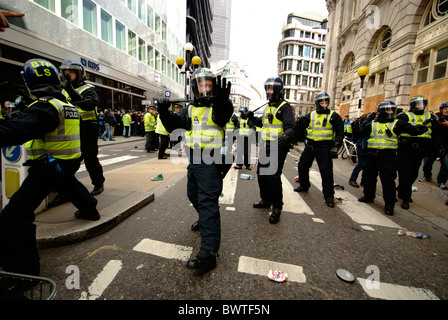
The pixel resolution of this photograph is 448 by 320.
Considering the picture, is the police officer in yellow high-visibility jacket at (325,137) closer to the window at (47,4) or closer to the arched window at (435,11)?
the arched window at (435,11)

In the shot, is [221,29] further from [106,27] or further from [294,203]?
[294,203]

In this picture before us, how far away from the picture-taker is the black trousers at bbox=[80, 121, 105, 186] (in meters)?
3.69

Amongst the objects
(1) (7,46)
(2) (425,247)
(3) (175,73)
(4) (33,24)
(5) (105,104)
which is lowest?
(2) (425,247)

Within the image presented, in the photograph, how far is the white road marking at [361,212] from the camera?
11.6ft

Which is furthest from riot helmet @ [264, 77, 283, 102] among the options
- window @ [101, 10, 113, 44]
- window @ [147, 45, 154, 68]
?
window @ [147, 45, 154, 68]

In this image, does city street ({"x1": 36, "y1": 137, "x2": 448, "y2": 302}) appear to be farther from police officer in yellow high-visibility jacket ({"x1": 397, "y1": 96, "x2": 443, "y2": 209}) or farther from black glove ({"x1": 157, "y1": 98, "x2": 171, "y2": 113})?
black glove ({"x1": 157, "y1": 98, "x2": 171, "y2": 113})

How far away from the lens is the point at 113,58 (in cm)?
1684

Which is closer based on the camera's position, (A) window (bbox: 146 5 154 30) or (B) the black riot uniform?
(B) the black riot uniform

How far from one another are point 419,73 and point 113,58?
20.6m

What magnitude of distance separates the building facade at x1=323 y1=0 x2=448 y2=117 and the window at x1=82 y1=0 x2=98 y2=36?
1656 centimetres

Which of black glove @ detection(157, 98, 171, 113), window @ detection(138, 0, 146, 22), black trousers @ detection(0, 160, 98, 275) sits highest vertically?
window @ detection(138, 0, 146, 22)

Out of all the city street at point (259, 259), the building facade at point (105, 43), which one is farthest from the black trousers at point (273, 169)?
the building facade at point (105, 43)
